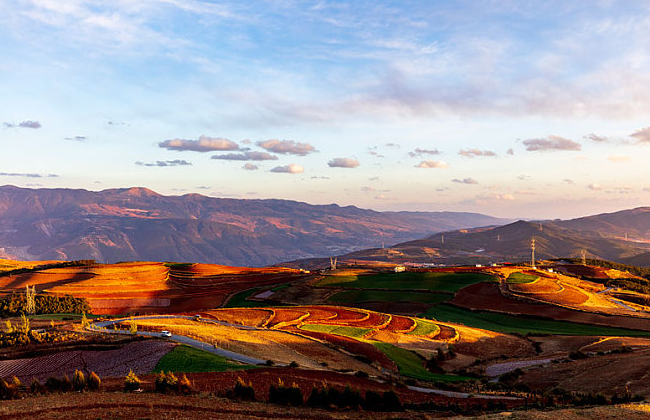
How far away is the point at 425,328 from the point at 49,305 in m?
71.5

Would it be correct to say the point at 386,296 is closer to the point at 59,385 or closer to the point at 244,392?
the point at 244,392

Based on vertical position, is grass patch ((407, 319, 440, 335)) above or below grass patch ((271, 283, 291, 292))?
above

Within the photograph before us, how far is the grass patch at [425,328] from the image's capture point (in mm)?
68506

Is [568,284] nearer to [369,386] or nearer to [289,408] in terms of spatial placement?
[369,386]

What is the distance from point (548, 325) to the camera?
267 ft

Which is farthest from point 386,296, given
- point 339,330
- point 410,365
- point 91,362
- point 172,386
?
point 172,386

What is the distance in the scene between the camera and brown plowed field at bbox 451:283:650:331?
79.9 meters

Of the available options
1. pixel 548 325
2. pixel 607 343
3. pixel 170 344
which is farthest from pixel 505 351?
pixel 170 344

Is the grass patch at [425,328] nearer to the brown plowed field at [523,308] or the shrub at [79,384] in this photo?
the brown plowed field at [523,308]

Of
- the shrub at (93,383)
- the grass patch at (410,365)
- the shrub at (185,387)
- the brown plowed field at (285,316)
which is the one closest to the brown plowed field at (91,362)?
the shrub at (93,383)

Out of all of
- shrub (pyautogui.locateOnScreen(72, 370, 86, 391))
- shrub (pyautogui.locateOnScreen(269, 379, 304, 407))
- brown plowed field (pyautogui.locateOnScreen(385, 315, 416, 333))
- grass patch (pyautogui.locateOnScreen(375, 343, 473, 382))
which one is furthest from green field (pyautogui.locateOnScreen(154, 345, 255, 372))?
brown plowed field (pyautogui.locateOnScreen(385, 315, 416, 333))

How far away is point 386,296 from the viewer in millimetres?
107562

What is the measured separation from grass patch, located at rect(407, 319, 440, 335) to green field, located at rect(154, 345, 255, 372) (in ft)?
121

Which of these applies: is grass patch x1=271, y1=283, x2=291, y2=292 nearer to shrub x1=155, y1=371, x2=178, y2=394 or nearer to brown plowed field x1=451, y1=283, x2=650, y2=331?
brown plowed field x1=451, y1=283, x2=650, y2=331
